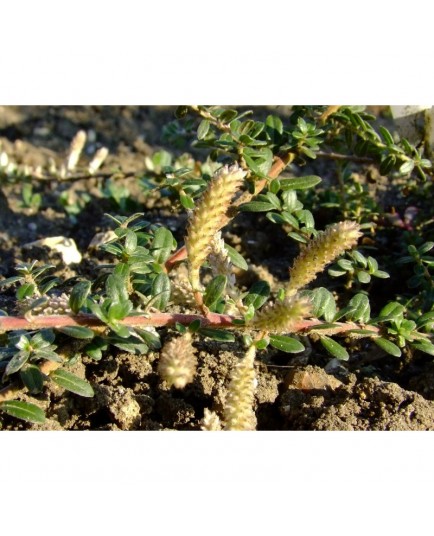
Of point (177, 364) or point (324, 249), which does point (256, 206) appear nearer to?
point (324, 249)

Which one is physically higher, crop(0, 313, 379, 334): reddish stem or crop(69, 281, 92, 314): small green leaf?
crop(69, 281, 92, 314): small green leaf

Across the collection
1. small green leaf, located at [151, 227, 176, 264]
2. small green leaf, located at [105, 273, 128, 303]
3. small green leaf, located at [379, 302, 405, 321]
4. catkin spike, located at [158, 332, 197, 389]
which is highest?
catkin spike, located at [158, 332, 197, 389]

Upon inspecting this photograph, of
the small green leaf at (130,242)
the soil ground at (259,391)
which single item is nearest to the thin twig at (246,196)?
the small green leaf at (130,242)

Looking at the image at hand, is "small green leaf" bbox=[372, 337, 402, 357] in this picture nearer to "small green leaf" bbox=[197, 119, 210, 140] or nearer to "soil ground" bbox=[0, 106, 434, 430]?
"soil ground" bbox=[0, 106, 434, 430]

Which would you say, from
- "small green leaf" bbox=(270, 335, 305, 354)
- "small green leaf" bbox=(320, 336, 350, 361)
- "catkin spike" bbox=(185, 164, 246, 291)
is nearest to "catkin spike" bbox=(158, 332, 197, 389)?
"catkin spike" bbox=(185, 164, 246, 291)

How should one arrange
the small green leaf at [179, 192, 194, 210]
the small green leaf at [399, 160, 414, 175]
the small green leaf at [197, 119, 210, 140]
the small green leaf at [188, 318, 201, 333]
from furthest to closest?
the small green leaf at [399, 160, 414, 175] < the small green leaf at [197, 119, 210, 140] < the small green leaf at [179, 192, 194, 210] < the small green leaf at [188, 318, 201, 333]
